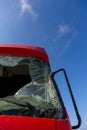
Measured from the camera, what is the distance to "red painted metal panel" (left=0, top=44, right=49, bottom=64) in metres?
5.59

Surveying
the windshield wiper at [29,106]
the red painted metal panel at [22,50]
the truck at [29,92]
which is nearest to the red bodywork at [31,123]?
the truck at [29,92]

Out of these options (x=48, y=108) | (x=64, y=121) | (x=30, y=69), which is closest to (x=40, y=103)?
(x=48, y=108)

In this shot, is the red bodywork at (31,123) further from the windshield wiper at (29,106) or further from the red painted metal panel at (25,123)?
the windshield wiper at (29,106)

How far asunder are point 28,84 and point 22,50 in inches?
21.5

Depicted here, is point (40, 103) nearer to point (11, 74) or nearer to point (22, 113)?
point (22, 113)

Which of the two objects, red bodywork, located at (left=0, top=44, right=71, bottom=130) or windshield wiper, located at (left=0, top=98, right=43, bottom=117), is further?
windshield wiper, located at (left=0, top=98, right=43, bottom=117)

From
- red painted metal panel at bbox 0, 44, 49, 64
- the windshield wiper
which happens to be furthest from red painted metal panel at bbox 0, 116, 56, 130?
red painted metal panel at bbox 0, 44, 49, 64

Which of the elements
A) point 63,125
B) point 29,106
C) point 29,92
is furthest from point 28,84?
point 63,125

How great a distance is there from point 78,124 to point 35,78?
39.8 inches

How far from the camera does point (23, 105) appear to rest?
466 cm

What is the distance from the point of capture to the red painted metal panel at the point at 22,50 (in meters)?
5.59

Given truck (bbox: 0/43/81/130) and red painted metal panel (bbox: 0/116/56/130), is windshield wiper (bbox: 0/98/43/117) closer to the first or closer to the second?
truck (bbox: 0/43/81/130)

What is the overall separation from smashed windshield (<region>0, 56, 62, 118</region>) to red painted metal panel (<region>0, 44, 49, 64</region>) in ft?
0.24

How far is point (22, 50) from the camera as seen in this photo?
5.66 meters
